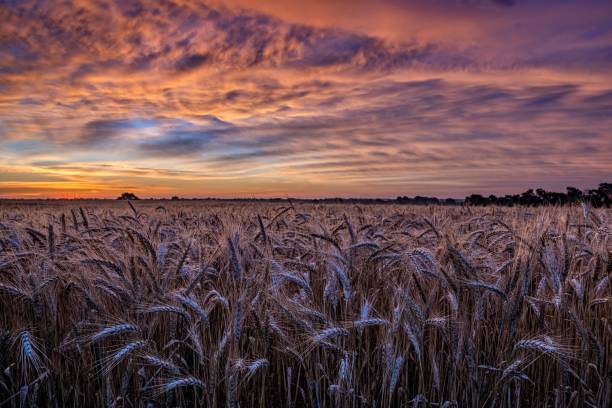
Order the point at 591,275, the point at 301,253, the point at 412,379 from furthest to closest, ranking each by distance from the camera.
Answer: the point at 301,253 → the point at 591,275 → the point at 412,379

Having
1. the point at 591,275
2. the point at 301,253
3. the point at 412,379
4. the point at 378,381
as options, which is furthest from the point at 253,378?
the point at 591,275

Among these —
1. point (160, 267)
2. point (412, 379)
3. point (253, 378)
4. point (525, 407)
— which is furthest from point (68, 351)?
point (525, 407)

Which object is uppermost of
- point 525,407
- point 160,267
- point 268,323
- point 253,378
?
point 160,267

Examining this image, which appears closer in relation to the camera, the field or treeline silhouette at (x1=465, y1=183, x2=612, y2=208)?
the field

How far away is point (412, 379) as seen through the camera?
3236mm

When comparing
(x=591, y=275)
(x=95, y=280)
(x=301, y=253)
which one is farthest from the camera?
(x=301, y=253)

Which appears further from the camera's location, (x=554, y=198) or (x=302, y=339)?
(x=554, y=198)

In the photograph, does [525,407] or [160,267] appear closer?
Result: [525,407]

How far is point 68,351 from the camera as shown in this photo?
128 inches

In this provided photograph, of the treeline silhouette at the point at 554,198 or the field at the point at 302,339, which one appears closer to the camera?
the field at the point at 302,339

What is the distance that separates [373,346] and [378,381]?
34 cm

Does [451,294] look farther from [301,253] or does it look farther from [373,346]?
[301,253]

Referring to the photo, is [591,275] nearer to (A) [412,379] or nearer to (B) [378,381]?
(A) [412,379]

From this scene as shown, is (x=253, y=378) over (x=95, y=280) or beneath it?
beneath
